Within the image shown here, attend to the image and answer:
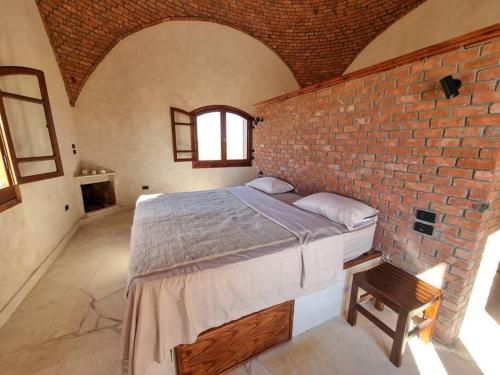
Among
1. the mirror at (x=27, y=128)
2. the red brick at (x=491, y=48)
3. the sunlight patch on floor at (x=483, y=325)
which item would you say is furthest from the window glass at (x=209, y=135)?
the sunlight patch on floor at (x=483, y=325)

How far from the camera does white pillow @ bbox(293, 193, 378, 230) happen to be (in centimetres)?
168

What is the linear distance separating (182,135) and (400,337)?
14.0 feet

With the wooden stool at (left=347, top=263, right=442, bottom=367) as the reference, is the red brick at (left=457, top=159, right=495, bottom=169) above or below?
above

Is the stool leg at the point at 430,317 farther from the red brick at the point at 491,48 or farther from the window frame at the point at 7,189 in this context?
the window frame at the point at 7,189

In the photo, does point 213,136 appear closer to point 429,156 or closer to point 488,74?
point 429,156

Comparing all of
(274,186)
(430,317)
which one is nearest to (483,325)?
(430,317)

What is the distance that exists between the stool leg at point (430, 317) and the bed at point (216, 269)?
1.77 feet

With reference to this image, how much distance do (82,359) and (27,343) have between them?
474mm

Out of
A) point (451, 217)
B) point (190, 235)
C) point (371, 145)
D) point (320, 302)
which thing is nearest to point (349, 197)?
point (371, 145)

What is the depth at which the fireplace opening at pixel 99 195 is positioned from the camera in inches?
157

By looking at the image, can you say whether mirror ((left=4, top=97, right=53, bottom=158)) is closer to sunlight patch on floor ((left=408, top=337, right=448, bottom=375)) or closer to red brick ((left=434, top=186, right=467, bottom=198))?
red brick ((left=434, top=186, right=467, bottom=198))

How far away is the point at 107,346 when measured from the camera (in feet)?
4.71

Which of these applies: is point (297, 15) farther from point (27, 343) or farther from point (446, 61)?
point (27, 343)

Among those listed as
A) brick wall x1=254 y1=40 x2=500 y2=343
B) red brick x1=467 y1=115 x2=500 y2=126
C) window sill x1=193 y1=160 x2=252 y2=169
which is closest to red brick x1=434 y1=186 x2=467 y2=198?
brick wall x1=254 y1=40 x2=500 y2=343
